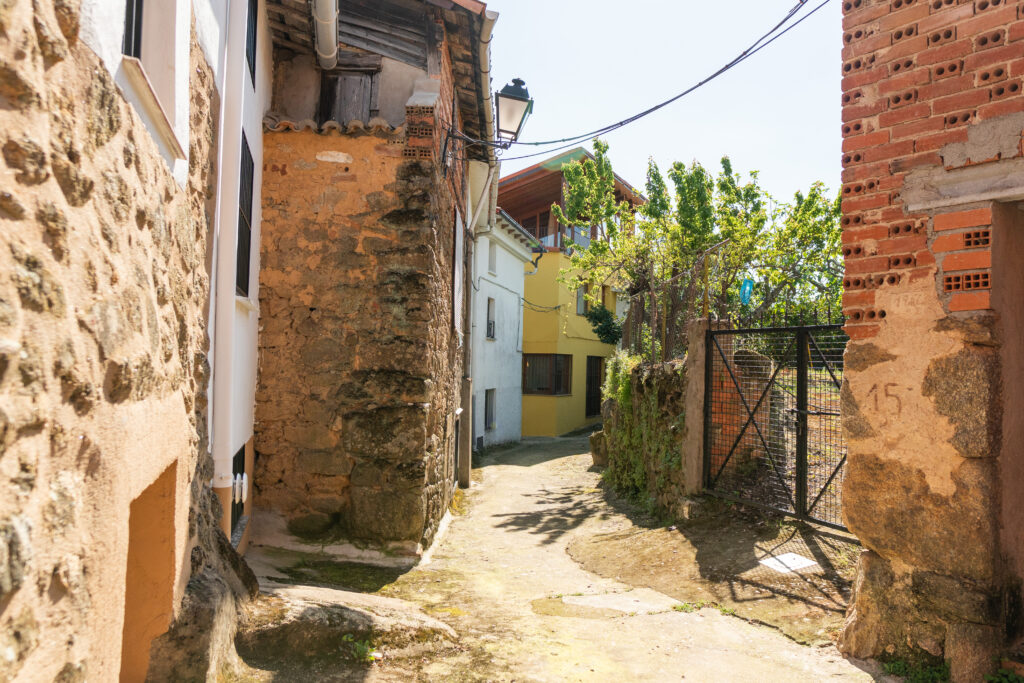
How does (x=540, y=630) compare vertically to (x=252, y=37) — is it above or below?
below

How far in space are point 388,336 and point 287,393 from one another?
3.31ft

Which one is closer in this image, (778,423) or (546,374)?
(778,423)

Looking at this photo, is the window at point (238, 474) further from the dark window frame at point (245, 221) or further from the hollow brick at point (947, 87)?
the hollow brick at point (947, 87)

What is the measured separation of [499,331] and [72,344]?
16.1 meters

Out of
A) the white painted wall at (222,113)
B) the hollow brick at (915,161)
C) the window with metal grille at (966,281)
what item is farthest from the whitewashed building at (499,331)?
the window with metal grille at (966,281)

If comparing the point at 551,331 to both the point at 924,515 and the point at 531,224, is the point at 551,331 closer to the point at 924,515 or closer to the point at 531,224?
the point at 531,224

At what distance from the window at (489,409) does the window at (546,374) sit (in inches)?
144

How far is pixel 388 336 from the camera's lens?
6.02 metres

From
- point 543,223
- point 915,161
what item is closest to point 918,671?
point 915,161

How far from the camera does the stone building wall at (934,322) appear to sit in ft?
10.6

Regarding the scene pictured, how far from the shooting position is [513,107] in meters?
7.44

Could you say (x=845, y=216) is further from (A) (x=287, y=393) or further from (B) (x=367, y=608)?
(A) (x=287, y=393)

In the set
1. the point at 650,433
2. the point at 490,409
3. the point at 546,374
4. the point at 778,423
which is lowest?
the point at 490,409

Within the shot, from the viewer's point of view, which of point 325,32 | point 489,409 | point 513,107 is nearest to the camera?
point 325,32
